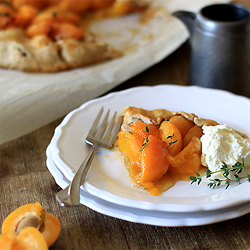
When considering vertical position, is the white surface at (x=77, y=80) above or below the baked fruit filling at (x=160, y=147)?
below

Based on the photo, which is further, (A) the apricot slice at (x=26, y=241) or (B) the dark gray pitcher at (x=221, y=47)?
(B) the dark gray pitcher at (x=221, y=47)

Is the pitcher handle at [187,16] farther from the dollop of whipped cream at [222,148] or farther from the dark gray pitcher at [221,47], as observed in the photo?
the dollop of whipped cream at [222,148]

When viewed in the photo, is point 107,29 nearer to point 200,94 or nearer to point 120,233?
point 200,94

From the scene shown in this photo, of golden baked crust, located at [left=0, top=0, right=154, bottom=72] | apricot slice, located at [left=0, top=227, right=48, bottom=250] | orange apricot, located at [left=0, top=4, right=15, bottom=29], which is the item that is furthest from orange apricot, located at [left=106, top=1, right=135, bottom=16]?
apricot slice, located at [left=0, top=227, right=48, bottom=250]

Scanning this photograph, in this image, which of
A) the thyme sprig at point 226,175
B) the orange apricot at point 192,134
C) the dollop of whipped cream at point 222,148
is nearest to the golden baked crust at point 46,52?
the orange apricot at point 192,134

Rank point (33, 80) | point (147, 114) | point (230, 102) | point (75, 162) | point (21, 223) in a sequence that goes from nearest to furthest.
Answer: point (21, 223) → point (75, 162) → point (147, 114) → point (230, 102) → point (33, 80)

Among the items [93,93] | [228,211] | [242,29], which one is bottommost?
[93,93]

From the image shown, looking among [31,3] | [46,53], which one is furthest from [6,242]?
[31,3]

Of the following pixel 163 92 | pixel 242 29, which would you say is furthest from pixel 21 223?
pixel 242 29
